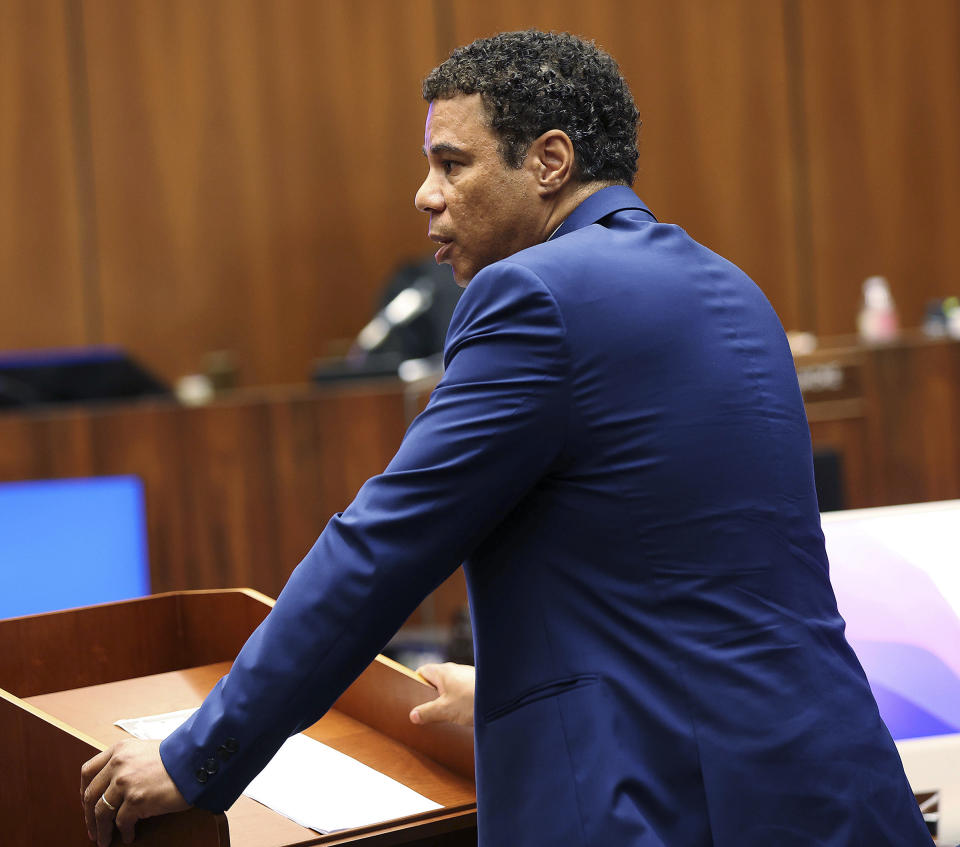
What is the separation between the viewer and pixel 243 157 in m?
6.20

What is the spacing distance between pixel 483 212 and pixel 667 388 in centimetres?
30

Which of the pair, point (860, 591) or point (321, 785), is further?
point (860, 591)

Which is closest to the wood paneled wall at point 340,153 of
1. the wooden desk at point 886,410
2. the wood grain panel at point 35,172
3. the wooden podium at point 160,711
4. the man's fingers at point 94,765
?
the wood grain panel at point 35,172

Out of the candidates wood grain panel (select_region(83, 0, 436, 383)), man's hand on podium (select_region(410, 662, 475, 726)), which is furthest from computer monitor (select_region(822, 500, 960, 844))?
wood grain panel (select_region(83, 0, 436, 383))

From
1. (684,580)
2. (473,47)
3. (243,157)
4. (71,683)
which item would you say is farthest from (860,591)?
(243,157)

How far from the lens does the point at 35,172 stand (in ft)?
19.8

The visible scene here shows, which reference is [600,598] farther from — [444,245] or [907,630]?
[907,630]

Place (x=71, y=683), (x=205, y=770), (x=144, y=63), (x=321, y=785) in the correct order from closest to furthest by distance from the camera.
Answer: (x=205, y=770), (x=321, y=785), (x=71, y=683), (x=144, y=63)

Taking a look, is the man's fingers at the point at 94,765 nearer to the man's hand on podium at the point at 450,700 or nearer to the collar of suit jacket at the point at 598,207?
the man's hand on podium at the point at 450,700

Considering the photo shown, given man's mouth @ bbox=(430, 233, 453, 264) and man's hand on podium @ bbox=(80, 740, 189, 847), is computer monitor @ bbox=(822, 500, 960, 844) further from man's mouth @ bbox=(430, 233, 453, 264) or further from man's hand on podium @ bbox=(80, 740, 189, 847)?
man's hand on podium @ bbox=(80, 740, 189, 847)

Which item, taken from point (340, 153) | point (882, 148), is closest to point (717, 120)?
point (882, 148)

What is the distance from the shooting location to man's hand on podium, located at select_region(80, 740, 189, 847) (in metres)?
1.07

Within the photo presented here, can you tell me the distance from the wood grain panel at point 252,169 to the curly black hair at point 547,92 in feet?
16.5

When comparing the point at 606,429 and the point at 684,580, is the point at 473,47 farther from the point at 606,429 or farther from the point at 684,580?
the point at 684,580
